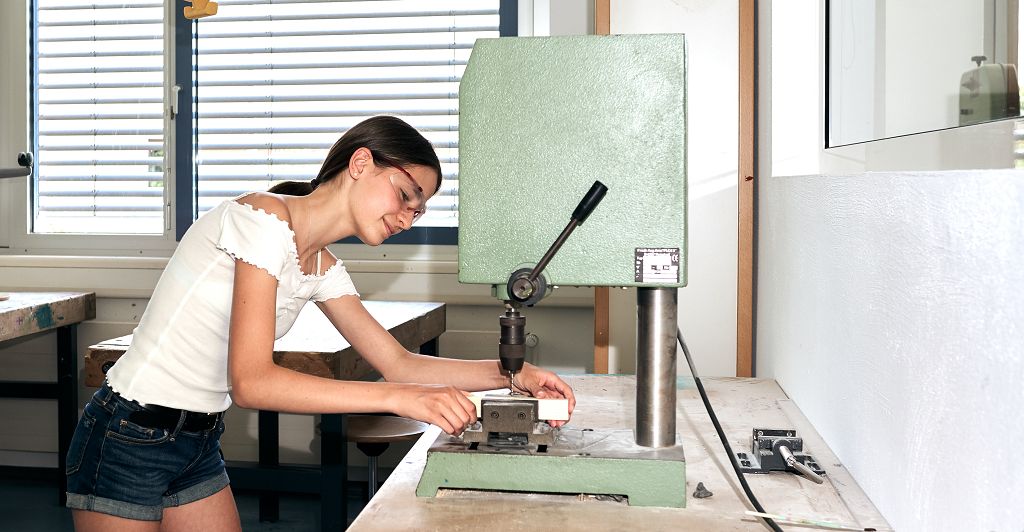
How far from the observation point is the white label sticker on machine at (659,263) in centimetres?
114

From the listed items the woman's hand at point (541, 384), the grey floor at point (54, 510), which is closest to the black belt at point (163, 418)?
the woman's hand at point (541, 384)

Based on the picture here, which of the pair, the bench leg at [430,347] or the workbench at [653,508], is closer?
the workbench at [653,508]

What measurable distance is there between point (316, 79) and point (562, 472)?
2.59 metres

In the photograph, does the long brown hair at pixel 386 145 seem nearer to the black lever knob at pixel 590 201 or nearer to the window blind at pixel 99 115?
the black lever knob at pixel 590 201

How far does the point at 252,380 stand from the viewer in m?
1.22

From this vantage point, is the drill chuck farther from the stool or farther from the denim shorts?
the stool

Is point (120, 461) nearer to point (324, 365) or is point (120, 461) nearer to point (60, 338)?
point (324, 365)

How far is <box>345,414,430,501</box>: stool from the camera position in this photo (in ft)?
7.96

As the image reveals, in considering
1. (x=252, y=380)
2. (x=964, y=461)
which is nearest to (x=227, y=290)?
(x=252, y=380)

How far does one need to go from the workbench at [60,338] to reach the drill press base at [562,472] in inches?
84.6

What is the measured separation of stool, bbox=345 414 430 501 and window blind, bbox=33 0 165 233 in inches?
60.2

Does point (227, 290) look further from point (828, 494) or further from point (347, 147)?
point (828, 494)

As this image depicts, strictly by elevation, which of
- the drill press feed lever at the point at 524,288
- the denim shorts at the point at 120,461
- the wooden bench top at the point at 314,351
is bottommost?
the denim shorts at the point at 120,461

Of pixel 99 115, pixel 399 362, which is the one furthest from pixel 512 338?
pixel 99 115
